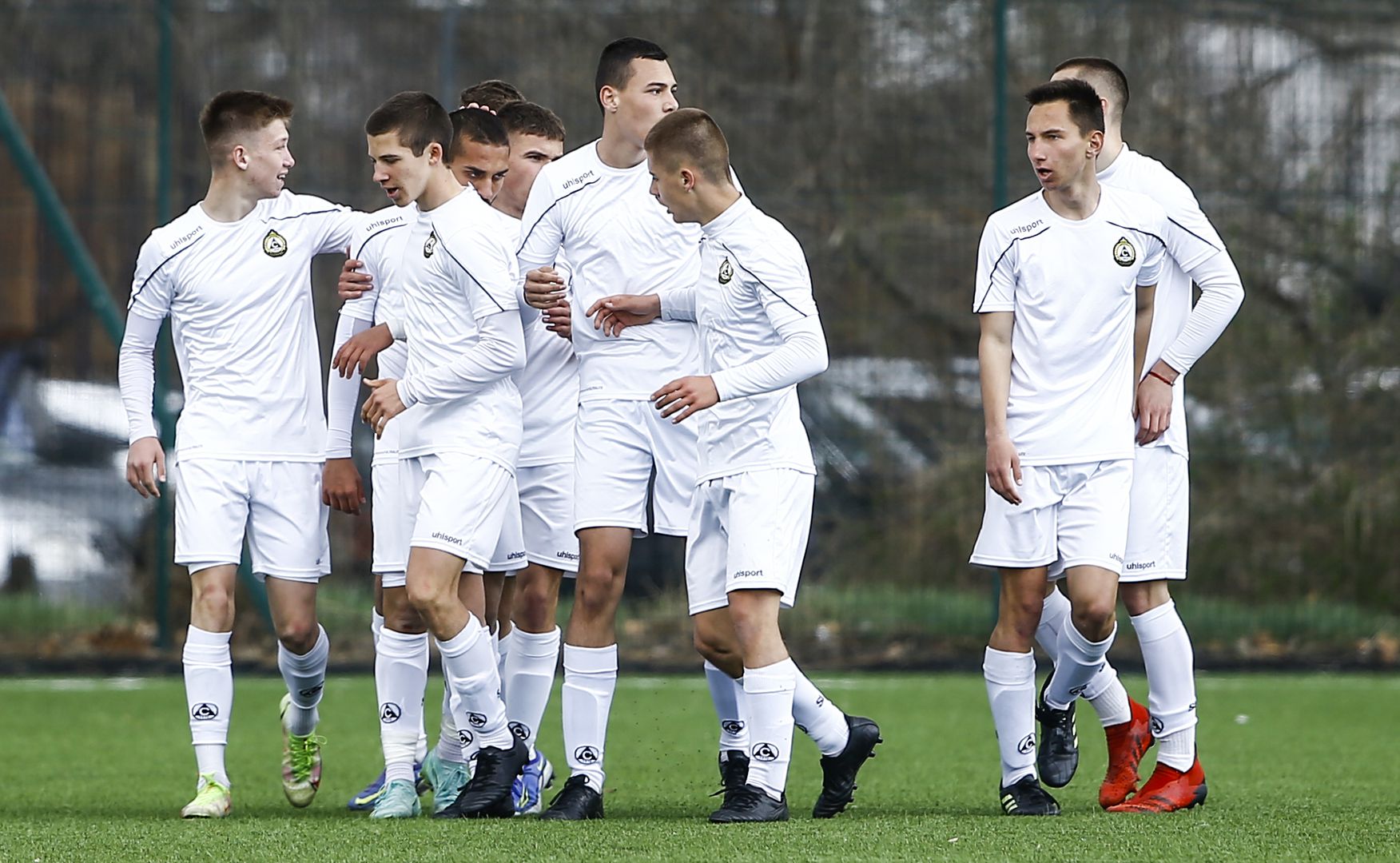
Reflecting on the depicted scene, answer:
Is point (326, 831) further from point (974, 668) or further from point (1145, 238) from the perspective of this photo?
point (974, 668)

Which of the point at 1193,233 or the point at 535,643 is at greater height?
the point at 1193,233

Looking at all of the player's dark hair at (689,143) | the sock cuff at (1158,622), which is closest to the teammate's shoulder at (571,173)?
the player's dark hair at (689,143)

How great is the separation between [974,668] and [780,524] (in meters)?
5.25

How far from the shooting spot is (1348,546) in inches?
401

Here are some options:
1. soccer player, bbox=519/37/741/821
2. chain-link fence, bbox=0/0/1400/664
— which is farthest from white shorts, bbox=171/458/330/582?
chain-link fence, bbox=0/0/1400/664

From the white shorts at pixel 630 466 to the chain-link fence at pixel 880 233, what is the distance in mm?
4635

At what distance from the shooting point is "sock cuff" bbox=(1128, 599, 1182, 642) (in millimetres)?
5694

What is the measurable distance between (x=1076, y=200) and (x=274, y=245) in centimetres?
247

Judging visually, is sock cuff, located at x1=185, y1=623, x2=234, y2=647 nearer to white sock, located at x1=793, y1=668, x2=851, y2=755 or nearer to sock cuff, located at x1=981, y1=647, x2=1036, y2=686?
white sock, located at x1=793, y1=668, x2=851, y2=755

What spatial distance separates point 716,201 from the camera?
5.28 m

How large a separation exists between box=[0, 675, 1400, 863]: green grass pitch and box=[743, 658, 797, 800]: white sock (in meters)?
0.18

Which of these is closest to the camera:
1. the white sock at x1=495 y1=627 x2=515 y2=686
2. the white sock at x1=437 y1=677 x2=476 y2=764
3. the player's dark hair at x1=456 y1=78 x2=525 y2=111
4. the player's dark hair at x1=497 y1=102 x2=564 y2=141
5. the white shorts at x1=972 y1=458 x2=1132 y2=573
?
the white shorts at x1=972 y1=458 x2=1132 y2=573

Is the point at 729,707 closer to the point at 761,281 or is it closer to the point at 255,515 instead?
the point at 761,281

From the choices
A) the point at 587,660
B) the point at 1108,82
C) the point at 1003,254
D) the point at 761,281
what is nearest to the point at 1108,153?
the point at 1108,82
